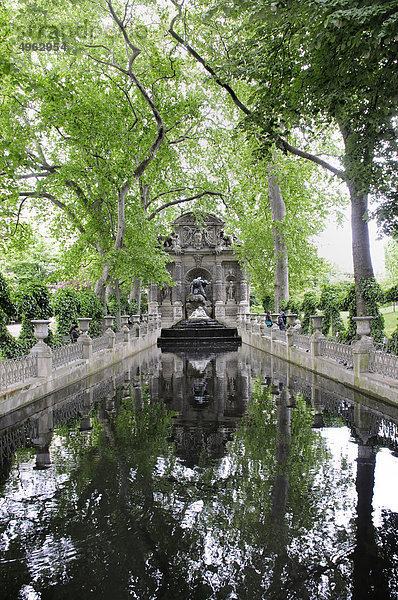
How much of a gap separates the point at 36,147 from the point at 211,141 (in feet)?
30.3

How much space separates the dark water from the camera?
323 cm

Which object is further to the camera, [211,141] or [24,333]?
[211,141]

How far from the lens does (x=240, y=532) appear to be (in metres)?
3.86

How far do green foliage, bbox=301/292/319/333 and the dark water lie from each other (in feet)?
26.5

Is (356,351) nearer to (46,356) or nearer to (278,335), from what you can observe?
(46,356)

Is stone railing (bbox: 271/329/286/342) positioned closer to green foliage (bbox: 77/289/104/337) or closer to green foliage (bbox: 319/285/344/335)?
green foliage (bbox: 319/285/344/335)

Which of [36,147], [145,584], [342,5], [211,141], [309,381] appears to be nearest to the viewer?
[145,584]

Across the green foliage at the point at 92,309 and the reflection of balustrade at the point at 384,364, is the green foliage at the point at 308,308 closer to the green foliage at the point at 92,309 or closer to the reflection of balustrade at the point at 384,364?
the reflection of balustrade at the point at 384,364

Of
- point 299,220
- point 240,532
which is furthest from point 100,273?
point 240,532

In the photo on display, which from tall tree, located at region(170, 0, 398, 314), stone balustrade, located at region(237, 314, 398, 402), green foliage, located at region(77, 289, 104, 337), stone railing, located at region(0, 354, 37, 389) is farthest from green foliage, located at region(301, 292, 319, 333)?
stone railing, located at region(0, 354, 37, 389)

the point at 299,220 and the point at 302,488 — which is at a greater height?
→ the point at 299,220

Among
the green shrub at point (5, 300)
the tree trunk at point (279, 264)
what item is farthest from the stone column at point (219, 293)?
the green shrub at point (5, 300)

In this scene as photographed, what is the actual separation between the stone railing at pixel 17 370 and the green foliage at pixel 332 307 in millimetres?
9156

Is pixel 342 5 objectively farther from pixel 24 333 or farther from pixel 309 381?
pixel 24 333
